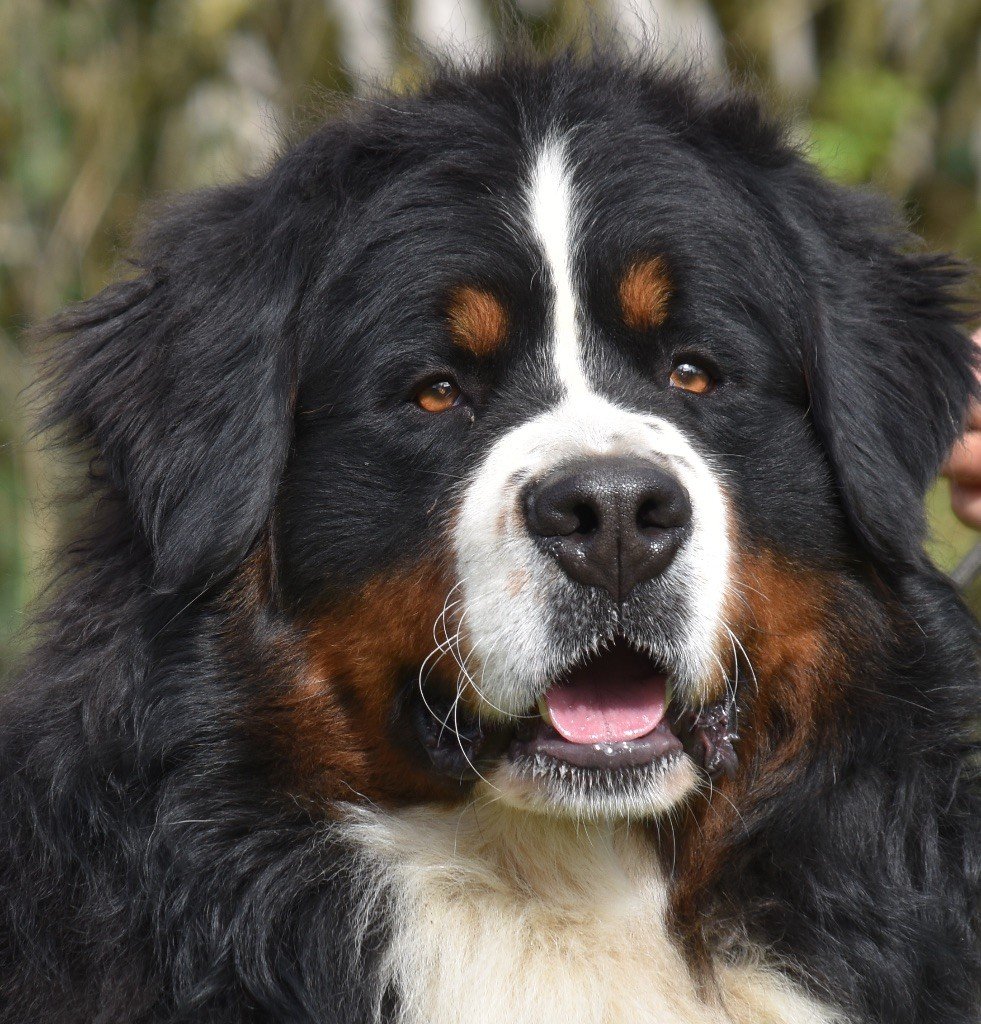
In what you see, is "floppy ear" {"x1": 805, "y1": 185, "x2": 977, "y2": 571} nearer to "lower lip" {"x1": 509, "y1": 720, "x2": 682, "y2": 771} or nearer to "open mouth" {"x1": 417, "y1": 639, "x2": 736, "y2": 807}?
"open mouth" {"x1": 417, "y1": 639, "x2": 736, "y2": 807}

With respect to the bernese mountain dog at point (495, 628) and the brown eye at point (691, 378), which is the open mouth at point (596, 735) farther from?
the brown eye at point (691, 378)

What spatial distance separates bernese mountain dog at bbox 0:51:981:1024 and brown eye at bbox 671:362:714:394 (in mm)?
10

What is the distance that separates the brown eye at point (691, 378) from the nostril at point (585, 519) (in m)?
0.61

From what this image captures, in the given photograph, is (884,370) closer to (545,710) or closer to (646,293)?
(646,293)

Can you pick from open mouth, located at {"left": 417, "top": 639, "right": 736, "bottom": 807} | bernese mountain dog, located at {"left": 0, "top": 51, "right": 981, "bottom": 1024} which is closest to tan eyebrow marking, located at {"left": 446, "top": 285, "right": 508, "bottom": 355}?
bernese mountain dog, located at {"left": 0, "top": 51, "right": 981, "bottom": 1024}

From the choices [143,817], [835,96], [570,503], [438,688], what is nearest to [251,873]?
[143,817]

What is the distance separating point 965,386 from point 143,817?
8.03ft

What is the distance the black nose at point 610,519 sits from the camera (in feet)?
9.55

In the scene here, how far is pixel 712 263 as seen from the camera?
3.45 meters

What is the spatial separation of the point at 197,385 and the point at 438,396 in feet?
2.00

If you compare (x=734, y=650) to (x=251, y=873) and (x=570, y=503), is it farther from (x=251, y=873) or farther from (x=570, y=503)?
(x=251, y=873)

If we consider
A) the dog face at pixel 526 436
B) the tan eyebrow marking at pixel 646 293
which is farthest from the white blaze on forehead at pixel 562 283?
the tan eyebrow marking at pixel 646 293

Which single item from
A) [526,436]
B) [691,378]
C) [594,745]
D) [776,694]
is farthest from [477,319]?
[776,694]

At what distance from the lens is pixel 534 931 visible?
3227 mm
